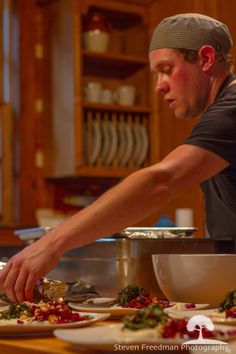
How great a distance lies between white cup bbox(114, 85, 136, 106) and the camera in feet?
12.5

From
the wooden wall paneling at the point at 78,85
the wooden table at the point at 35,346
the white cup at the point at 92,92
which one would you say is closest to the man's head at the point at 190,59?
the wooden table at the point at 35,346

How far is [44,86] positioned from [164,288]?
269 centimetres

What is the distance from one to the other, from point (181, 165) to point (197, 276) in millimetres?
229

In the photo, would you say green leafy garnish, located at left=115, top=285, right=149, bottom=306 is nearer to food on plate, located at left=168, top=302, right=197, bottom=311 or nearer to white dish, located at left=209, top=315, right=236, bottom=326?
food on plate, located at left=168, top=302, right=197, bottom=311

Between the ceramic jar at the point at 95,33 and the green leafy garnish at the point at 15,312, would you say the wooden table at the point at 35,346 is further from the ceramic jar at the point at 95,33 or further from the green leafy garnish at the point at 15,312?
the ceramic jar at the point at 95,33

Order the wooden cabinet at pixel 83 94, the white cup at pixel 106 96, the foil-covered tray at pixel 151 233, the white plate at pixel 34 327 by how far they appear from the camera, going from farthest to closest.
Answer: the white cup at pixel 106 96
the wooden cabinet at pixel 83 94
the foil-covered tray at pixel 151 233
the white plate at pixel 34 327

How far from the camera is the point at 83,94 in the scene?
3736 millimetres

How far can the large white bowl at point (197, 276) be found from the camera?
1.23 m

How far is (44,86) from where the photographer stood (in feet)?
12.7

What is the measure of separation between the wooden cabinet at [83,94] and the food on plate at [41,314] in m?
2.48

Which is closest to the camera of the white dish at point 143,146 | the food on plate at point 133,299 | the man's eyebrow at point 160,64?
the food on plate at point 133,299

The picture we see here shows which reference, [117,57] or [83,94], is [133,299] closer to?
[83,94]

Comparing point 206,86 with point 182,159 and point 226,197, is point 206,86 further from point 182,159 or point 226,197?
point 182,159

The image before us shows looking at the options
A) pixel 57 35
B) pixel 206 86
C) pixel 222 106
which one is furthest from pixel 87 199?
pixel 222 106
